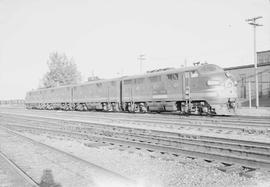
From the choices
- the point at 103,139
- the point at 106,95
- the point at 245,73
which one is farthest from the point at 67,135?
the point at 245,73

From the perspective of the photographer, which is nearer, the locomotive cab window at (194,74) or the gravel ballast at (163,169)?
the gravel ballast at (163,169)

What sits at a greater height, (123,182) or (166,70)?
(166,70)

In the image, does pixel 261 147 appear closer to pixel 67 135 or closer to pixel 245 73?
pixel 67 135

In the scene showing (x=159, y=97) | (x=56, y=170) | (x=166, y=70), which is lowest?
(x=56, y=170)

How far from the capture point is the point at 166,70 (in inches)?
→ 950

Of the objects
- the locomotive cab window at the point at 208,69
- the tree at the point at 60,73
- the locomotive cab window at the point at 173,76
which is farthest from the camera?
the tree at the point at 60,73

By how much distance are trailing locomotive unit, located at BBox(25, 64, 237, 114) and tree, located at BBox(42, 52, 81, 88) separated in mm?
50322

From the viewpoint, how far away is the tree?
84.8 metres

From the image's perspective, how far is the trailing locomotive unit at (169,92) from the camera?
1941 cm

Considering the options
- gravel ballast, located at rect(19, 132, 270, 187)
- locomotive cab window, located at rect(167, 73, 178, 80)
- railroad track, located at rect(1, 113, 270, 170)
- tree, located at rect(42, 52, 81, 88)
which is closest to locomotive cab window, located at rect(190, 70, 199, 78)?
locomotive cab window, located at rect(167, 73, 178, 80)

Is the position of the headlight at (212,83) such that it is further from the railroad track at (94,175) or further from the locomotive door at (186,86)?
the railroad track at (94,175)

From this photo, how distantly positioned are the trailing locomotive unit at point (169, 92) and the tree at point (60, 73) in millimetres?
50322

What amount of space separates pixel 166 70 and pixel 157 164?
16.7m

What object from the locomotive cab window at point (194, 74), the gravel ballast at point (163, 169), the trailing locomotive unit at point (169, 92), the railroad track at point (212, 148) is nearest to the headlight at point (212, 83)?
the trailing locomotive unit at point (169, 92)
